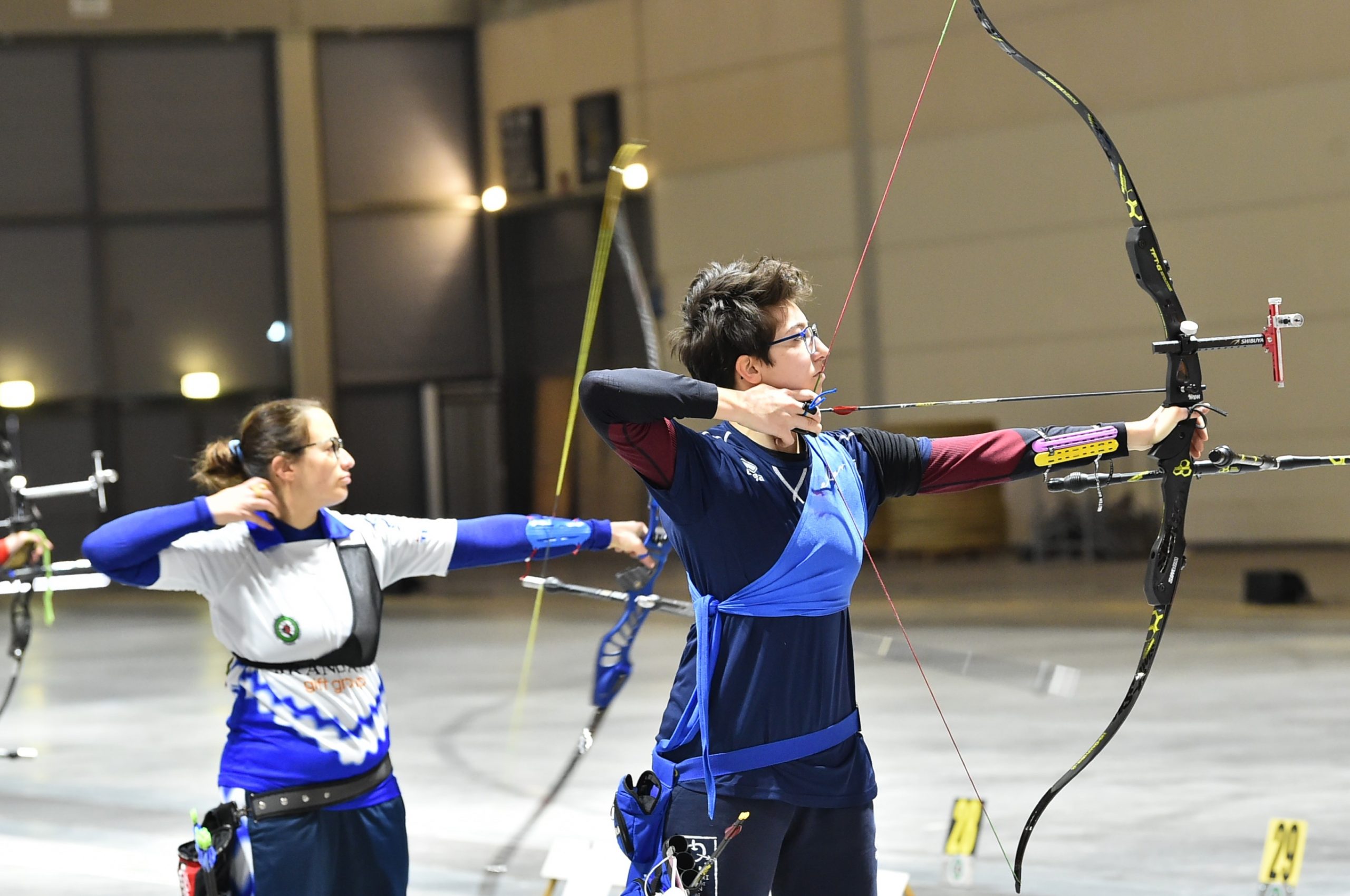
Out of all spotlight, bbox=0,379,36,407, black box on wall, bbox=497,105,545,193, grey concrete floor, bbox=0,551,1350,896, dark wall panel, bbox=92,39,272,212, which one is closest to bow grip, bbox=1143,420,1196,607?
grey concrete floor, bbox=0,551,1350,896

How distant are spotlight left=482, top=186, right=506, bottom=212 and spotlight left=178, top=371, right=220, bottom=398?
3308mm

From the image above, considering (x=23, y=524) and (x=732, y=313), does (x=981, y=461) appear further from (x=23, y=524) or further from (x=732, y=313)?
(x=23, y=524)

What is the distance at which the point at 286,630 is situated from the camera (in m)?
2.35

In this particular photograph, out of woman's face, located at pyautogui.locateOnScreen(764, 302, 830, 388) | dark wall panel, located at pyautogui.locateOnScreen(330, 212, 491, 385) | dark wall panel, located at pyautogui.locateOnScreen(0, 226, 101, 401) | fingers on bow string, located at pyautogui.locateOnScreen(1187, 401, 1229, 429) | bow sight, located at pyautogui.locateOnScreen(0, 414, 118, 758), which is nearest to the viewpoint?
woman's face, located at pyautogui.locateOnScreen(764, 302, 830, 388)

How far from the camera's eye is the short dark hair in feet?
6.33

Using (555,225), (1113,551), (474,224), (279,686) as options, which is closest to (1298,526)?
(1113,551)

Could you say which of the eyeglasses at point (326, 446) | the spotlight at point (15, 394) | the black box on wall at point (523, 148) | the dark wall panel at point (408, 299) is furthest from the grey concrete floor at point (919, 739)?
the black box on wall at point (523, 148)

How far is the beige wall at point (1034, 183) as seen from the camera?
1129 cm

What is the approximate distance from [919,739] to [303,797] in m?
3.91

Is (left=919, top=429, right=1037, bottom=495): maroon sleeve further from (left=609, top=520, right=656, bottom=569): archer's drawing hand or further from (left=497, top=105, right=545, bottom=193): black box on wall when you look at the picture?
(left=497, top=105, right=545, bottom=193): black box on wall

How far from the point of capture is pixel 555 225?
50.1 feet

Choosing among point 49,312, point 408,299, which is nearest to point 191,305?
point 49,312

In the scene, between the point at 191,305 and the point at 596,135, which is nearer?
the point at 596,135

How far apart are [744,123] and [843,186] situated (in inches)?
48.0
